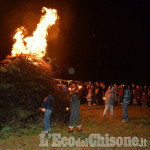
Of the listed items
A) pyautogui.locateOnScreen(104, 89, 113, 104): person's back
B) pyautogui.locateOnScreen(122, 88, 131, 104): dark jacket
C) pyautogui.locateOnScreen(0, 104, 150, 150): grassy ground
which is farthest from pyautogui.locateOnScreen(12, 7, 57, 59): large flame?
pyautogui.locateOnScreen(122, 88, 131, 104): dark jacket

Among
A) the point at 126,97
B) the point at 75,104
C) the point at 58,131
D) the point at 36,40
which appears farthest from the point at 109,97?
the point at 36,40

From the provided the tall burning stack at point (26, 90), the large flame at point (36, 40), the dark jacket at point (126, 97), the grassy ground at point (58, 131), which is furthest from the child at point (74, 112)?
the large flame at point (36, 40)

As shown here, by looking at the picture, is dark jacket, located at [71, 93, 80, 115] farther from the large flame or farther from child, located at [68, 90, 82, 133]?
the large flame

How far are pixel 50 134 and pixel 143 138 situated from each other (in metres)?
3.52

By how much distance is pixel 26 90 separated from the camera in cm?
1119

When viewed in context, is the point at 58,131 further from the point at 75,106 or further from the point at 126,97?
the point at 126,97

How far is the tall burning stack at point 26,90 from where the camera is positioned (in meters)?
10.7

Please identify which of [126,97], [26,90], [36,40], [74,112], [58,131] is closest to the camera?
[74,112]

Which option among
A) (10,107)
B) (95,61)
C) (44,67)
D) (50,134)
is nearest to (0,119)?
(10,107)

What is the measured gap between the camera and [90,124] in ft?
39.3

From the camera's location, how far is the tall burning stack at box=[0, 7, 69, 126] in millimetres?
10742

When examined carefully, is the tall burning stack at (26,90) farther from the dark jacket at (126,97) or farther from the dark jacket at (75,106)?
the dark jacket at (126,97)

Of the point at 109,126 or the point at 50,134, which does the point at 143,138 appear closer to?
the point at 109,126

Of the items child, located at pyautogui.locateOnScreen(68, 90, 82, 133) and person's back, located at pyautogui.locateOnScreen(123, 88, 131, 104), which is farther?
person's back, located at pyautogui.locateOnScreen(123, 88, 131, 104)
